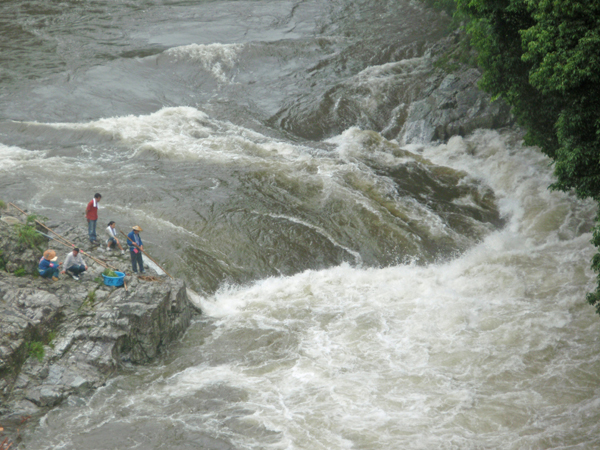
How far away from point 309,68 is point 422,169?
11563 mm

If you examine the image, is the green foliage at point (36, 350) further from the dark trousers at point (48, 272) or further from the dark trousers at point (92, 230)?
the dark trousers at point (92, 230)

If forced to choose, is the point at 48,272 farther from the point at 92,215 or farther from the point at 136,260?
the point at 136,260

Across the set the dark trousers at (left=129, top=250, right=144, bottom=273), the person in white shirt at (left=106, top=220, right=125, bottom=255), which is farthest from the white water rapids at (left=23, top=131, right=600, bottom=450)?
the person in white shirt at (left=106, top=220, right=125, bottom=255)

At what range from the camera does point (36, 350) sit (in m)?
12.6

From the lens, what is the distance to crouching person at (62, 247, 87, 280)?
14453 millimetres

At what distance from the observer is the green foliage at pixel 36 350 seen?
12.5 m

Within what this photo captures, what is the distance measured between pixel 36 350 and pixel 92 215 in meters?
4.51

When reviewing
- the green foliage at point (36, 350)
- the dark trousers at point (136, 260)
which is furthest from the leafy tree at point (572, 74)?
the green foliage at point (36, 350)

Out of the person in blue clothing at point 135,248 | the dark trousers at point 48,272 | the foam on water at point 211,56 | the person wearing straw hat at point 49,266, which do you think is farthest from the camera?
the foam on water at point 211,56

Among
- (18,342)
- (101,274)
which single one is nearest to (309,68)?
(101,274)

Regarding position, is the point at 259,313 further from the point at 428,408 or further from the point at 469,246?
the point at 469,246

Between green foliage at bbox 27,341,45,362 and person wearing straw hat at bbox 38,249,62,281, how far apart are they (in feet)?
7.50

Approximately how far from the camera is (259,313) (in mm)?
15477

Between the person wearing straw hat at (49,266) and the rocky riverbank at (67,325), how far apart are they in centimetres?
21
